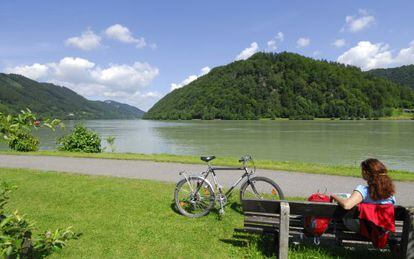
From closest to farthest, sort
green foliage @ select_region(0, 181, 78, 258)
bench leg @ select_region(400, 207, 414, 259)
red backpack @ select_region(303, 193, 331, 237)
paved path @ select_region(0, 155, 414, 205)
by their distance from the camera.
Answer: green foliage @ select_region(0, 181, 78, 258) → bench leg @ select_region(400, 207, 414, 259) → red backpack @ select_region(303, 193, 331, 237) → paved path @ select_region(0, 155, 414, 205)

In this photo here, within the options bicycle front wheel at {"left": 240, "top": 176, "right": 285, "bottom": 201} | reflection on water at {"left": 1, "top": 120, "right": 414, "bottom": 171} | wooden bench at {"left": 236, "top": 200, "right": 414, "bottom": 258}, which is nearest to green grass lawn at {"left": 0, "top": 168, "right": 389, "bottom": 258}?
wooden bench at {"left": 236, "top": 200, "right": 414, "bottom": 258}

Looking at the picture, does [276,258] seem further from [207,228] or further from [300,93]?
[300,93]

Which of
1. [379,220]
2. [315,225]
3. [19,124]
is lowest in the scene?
[315,225]

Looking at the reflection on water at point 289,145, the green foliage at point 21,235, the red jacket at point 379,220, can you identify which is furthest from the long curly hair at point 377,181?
the reflection on water at point 289,145

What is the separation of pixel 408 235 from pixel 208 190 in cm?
332

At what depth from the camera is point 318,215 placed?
4.25m

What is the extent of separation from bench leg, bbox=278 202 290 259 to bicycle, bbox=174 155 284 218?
209cm

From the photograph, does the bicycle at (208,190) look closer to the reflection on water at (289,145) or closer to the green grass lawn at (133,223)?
the green grass lawn at (133,223)

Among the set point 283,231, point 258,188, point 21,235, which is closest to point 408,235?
point 283,231

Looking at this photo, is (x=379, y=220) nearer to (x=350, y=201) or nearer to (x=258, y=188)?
(x=350, y=201)

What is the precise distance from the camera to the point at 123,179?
10.2m

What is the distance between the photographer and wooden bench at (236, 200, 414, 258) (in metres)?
4.07

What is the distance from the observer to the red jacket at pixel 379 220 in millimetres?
4156

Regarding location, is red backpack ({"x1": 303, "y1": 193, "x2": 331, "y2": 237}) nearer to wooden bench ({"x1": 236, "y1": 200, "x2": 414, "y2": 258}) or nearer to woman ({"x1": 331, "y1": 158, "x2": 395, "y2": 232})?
wooden bench ({"x1": 236, "y1": 200, "x2": 414, "y2": 258})
